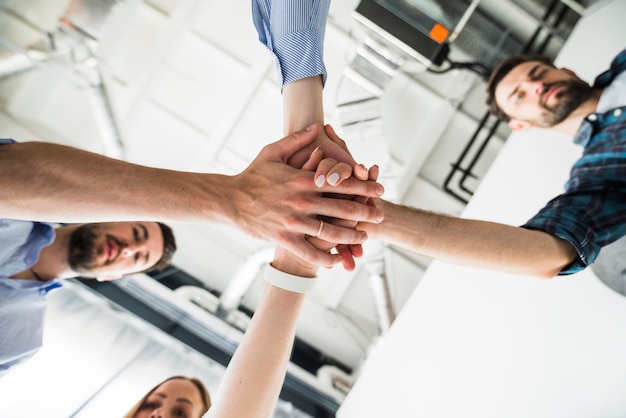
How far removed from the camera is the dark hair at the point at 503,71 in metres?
1.79

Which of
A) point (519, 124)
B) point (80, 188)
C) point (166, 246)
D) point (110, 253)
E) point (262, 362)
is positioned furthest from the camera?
point (166, 246)

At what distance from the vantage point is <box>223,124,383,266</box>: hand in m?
0.93

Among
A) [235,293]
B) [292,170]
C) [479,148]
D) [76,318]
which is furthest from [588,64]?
[76,318]

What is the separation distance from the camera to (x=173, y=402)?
186 centimetres

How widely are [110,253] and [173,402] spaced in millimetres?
791

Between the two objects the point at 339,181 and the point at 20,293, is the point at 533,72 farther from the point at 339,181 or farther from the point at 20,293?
the point at 20,293

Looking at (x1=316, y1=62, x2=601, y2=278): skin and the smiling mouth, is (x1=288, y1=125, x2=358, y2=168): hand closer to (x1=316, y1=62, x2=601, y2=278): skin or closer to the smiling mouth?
(x1=316, y1=62, x2=601, y2=278): skin

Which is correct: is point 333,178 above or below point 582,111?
below

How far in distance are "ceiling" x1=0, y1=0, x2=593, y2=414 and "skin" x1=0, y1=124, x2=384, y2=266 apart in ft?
3.91

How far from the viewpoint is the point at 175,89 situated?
2.68 meters

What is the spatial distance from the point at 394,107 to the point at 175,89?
1.50 m

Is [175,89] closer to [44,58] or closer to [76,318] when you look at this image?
[44,58]

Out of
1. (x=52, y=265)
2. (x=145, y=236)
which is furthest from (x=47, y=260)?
(x=145, y=236)

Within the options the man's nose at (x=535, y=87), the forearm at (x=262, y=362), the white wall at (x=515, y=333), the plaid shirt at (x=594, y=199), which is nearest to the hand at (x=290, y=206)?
the forearm at (x=262, y=362)
